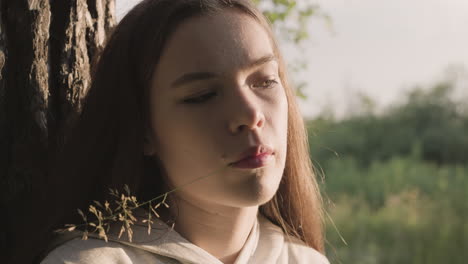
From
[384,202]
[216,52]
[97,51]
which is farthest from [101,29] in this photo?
[384,202]

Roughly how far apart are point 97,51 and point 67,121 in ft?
0.92

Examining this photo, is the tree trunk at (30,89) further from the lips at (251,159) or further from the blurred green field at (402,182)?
the blurred green field at (402,182)

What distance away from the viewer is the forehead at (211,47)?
1.84 metres

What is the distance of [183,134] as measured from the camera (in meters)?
1.86

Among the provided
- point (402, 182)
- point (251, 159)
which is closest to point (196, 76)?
point (251, 159)

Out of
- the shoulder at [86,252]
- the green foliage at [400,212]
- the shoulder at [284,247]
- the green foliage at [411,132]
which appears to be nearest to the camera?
the shoulder at [86,252]

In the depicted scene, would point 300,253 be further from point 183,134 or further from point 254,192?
point 183,134

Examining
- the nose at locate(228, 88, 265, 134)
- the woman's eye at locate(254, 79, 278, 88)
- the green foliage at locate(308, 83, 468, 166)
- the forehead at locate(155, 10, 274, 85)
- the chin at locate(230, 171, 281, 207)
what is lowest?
the green foliage at locate(308, 83, 468, 166)

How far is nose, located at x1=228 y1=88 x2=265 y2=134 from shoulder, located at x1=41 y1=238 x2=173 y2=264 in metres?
0.48

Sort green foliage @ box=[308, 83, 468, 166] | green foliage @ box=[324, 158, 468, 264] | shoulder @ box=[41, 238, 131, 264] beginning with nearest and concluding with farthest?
shoulder @ box=[41, 238, 131, 264] → green foliage @ box=[324, 158, 468, 264] → green foliage @ box=[308, 83, 468, 166]

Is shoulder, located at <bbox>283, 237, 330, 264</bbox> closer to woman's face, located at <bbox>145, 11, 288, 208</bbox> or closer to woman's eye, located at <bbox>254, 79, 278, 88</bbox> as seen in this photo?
woman's face, located at <bbox>145, 11, 288, 208</bbox>

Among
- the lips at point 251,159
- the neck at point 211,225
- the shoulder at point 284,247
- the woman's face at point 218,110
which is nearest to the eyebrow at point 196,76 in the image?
the woman's face at point 218,110

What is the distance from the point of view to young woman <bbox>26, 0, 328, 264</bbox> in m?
1.81

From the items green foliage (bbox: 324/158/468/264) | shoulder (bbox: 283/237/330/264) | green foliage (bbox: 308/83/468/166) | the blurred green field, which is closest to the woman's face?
shoulder (bbox: 283/237/330/264)
